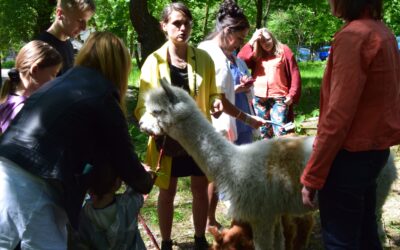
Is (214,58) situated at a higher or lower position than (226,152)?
higher

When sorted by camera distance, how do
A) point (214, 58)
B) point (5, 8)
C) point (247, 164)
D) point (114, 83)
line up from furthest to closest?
point (5, 8) → point (214, 58) → point (247, 164) → point (114, 83)

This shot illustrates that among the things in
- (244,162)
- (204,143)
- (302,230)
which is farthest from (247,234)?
(204,143)

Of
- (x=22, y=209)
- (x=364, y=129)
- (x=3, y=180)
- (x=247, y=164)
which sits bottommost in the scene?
(x=247, y=164)

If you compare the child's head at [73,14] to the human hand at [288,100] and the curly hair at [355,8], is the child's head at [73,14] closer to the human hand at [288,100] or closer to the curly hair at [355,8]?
the curly hair at [355,8]

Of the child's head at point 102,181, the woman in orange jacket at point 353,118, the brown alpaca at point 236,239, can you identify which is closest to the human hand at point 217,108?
the brown alpaca at point 236,239

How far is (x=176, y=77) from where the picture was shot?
134 inches

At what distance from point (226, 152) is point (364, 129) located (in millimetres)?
1311

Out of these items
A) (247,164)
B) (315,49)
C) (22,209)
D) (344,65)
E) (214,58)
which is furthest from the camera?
(315,49)

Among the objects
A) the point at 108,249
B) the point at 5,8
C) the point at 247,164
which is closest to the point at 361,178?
the point at 247,164

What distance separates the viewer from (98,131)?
6.80 ft

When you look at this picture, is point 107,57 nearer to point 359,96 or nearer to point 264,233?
point 359,96

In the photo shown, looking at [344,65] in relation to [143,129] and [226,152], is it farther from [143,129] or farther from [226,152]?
[143,129]

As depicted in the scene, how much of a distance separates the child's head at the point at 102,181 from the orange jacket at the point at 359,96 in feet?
3.24

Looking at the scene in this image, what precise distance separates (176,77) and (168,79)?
9 centimetres
